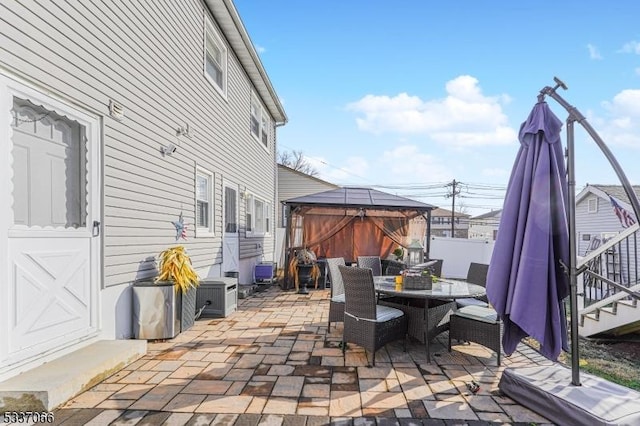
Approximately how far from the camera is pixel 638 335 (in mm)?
5699

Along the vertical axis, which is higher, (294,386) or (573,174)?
(573,174)

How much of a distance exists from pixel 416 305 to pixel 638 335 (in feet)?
14.1

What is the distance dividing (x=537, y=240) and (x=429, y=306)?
1.77 metres

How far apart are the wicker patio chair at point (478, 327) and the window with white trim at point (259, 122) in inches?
304

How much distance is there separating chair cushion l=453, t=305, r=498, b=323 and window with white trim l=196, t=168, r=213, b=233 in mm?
4446

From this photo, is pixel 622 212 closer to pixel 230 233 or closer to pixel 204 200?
pixel 230 233

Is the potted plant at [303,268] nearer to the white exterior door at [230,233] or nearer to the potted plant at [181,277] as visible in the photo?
the white exterior door at [230,233]

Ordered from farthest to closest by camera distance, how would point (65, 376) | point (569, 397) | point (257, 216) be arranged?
point (257, 216) < point (65, 376) < point (569, 397)

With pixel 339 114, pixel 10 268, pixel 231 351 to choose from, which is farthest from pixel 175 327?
pixel 339 114

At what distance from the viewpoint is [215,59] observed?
730 centimetres

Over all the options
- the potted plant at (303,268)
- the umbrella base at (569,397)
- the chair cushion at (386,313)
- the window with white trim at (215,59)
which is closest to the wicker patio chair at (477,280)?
the chair cushion at (386,313)

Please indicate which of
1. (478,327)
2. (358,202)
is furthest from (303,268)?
(478,327)

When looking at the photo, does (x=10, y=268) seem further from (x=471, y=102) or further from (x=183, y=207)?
(x=471, y=102)

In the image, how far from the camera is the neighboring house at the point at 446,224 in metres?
38.3
